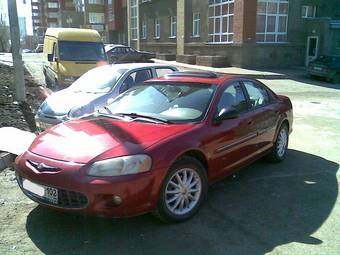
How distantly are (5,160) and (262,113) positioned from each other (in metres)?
3.91

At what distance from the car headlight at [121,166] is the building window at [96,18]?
236ft

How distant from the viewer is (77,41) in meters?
15.5

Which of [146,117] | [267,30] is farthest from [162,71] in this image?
[267,30]

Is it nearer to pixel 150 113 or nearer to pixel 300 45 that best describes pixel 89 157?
pixel 150 113

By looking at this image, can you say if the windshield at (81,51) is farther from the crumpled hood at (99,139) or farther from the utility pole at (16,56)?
the crumpled hood at (99,139)

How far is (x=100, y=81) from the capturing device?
9031mm

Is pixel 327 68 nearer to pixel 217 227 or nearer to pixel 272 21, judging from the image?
pixel 272 21

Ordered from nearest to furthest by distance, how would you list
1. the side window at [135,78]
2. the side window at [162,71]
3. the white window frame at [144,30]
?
the side window at [135,78] → the side window at [162,71] → the white window frame at [144,30]

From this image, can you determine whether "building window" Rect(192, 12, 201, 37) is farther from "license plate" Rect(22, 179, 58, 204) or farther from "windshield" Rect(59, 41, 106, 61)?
"license plate" Rect(22, 179, 58, 204)

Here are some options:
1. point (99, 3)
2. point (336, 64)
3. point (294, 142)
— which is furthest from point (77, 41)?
point (99, 3)

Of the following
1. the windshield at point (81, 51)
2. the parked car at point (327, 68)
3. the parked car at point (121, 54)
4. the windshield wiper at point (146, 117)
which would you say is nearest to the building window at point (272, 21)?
the parked car at point (327, 68)

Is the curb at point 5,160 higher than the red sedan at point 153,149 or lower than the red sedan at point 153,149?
lower

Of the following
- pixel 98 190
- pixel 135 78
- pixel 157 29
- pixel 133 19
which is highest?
pixel 133 19

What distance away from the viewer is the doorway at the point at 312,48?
28.7m
